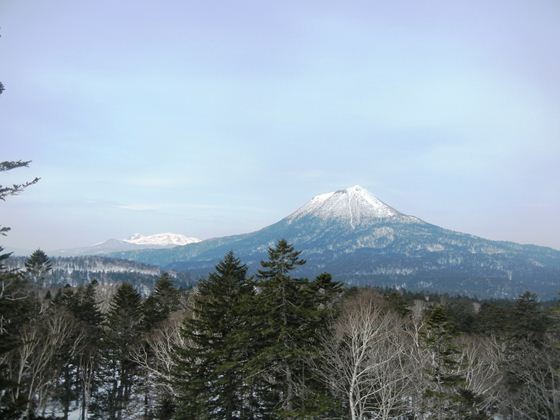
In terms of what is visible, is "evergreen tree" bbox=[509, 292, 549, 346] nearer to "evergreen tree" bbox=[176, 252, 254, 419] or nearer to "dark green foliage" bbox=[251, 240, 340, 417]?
"dark green foliage" bbox=[251, 240, 340, 417]

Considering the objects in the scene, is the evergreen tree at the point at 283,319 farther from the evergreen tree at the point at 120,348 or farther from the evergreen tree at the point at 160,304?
the evergreen tree at the point at 160,304

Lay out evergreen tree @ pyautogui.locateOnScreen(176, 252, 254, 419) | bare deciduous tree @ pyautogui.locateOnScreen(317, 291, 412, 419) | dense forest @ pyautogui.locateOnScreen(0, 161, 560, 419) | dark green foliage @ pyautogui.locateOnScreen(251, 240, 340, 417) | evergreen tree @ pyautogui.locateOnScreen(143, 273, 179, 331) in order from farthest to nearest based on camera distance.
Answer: evergreen tree @ pyautogui.locateOnScreen(143, 273, 179, 331) < evergreen tree @ pyautogui.locateOnScreen(176, 252, 254, 419) < dense forest @ pyautogui.locateOnScreen(0, 161, 560, 419) < dark green foliage @ pyautogui.locateOnScreen(251, 240, 340, 417) < bare deciduous tree @ pyautogui.locateOnScreen(317, 291, 412, 419)

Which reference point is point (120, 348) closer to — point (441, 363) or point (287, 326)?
point (287, 326)

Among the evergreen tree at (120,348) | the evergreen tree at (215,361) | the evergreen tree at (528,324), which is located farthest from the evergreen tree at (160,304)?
the evergreen tree at (528,324)

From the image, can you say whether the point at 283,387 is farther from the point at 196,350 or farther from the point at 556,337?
the point at 556,337

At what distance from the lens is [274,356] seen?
18.0m

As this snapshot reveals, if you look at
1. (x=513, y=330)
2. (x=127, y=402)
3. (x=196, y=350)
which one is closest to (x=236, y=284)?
(x=196, y=350)

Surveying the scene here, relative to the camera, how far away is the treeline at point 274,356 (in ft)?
60.1

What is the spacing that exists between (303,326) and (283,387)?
11.3ft

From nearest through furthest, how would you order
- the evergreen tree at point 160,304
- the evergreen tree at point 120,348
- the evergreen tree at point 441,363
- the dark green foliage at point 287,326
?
the dark green foliage at point 287,326 → the evergreen tree at point 441,363 → the evergreen tree at point 120,348 → the evergreen tree at point 160,304

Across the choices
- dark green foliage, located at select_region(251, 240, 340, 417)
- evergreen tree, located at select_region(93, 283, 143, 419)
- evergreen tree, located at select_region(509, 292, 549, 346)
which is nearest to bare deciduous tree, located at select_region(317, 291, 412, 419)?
dark green foliage, located at select_region(251, 240, 340, 417)

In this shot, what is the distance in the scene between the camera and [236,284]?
26.5m

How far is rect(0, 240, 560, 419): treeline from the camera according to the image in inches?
721

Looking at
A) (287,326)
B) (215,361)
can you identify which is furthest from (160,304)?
(287,326)
